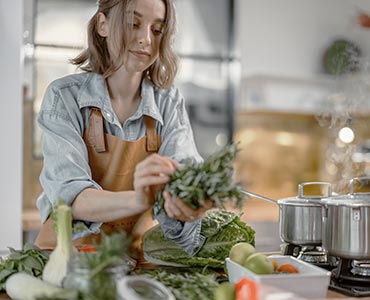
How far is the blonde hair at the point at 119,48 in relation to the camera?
6.04 ft

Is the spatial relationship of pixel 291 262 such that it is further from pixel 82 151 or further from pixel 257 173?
pixel 257 173

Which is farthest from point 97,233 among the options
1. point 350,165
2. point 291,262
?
point 350,165

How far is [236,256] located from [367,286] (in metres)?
0.37

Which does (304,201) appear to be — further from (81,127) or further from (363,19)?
(363,19)

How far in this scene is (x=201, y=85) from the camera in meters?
5.00

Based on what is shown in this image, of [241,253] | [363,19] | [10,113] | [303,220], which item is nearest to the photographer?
[241,253]

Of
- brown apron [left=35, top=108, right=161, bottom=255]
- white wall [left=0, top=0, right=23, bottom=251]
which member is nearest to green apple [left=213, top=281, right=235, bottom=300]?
brown apron [left=35, top=108, right=161, bottom=255]

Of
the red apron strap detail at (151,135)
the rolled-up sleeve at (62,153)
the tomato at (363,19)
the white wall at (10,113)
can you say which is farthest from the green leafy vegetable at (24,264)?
the tomato at (363,19)

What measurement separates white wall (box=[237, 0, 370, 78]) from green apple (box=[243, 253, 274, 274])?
322cm

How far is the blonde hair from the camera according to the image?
1.84 m

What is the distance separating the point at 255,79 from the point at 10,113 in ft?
6.80

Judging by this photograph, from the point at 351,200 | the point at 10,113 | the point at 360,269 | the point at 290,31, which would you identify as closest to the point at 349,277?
the point at 360,269

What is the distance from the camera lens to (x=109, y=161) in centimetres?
194

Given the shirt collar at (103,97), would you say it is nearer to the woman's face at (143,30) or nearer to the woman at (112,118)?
the woman at (112,118)
